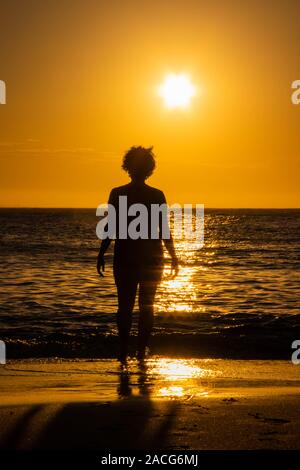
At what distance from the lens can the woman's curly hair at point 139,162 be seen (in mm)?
7426

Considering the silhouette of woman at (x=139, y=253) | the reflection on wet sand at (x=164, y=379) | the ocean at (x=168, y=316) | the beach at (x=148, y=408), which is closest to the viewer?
the beach at (x=148, y=408)

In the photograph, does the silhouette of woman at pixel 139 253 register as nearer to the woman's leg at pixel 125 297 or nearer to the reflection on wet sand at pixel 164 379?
the woman's leg at pixel 125 297

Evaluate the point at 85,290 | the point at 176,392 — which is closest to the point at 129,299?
the point at 176,392

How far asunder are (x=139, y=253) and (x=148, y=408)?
2.74 meters

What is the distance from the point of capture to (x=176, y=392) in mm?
5492

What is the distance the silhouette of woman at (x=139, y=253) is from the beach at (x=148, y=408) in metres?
0.67

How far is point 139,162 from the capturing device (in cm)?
742

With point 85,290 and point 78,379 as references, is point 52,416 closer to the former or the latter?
point 78,379

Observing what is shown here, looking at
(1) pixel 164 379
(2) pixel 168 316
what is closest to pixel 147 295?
(1) pixel 164 379

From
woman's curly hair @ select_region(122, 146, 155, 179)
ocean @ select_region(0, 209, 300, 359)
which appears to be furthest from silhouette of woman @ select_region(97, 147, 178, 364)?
ocean @ select_region(0, 209, 300, 359)

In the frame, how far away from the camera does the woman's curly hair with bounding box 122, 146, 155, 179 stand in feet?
24.4

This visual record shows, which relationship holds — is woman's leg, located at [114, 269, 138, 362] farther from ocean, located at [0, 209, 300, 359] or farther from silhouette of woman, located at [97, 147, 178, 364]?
ocean, located at [0, 209, 300, 359]

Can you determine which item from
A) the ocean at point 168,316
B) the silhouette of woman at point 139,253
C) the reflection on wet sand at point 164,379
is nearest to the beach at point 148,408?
the reflection on wet sand at point 164,379

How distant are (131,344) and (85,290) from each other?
6759 mm
